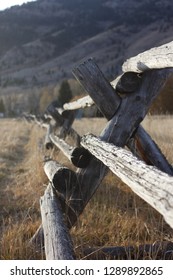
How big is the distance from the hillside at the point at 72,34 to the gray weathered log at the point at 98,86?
130m

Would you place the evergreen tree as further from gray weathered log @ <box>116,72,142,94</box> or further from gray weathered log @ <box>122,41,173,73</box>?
gray weathered log @ <box>122,41,173,73</box>

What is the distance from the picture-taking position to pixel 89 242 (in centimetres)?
254

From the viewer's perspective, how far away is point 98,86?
268 centimetres

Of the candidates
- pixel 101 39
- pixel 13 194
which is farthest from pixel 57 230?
pixel 101 39

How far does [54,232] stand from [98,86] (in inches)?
40.7

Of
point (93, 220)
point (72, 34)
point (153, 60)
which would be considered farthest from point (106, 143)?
point (72, 34)

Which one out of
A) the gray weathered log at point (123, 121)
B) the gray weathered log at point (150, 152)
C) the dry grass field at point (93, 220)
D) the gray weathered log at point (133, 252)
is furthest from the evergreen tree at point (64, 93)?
the gray weathered log at point (133, 252)

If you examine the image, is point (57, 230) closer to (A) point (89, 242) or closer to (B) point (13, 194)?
(A) point (89, 242)

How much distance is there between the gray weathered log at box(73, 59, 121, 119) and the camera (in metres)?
2.65

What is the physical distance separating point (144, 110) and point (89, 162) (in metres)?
0.49

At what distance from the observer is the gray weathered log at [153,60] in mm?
1967

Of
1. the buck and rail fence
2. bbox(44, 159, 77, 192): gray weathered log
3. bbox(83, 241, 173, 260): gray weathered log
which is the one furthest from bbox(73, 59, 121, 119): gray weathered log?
bbox(83, 241, 173, 260): gray weathered log

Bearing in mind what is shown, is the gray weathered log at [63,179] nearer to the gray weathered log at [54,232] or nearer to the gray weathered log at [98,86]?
the gray weathered log at [54,232]

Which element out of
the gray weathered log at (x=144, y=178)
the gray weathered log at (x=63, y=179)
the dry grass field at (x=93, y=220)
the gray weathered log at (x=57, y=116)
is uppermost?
the gray weathered log at (x=144, y=178)
